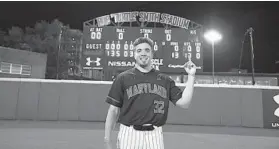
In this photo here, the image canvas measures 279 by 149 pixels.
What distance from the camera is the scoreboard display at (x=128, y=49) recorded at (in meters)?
Result: 13.7

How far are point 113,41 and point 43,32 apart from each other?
95.6 feet

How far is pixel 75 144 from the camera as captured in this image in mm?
5723

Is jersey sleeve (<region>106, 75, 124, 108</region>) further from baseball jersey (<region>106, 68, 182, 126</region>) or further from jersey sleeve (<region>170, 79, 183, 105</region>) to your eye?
jersey sleeve (<region>170, 79, 183, 105</region>)

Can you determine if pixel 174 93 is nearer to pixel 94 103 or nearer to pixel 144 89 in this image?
pixel 144 89

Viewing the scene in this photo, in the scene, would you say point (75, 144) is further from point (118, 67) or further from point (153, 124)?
point (118, 67)

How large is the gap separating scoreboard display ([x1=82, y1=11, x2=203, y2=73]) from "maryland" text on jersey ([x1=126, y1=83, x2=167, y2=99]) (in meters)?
11.5

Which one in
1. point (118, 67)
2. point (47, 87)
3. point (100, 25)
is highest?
point (100, 25)

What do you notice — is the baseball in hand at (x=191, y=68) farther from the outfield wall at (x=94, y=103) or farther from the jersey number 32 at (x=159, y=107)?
the outfield wall at (x=94, y=103)

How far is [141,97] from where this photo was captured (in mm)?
2143

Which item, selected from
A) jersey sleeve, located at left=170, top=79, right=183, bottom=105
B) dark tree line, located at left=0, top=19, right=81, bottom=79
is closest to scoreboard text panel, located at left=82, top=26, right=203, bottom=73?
jersey sleeve, located at left=170, top=79, right=183, bottom=105

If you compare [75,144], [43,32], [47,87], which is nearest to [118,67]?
[47,87]

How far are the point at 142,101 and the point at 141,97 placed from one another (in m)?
0.04

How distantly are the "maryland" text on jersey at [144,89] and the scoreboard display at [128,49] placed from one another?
453 inches

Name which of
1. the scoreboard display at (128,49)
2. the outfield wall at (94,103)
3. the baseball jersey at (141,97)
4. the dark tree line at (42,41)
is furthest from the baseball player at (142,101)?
the dark tree line at (42,41)
